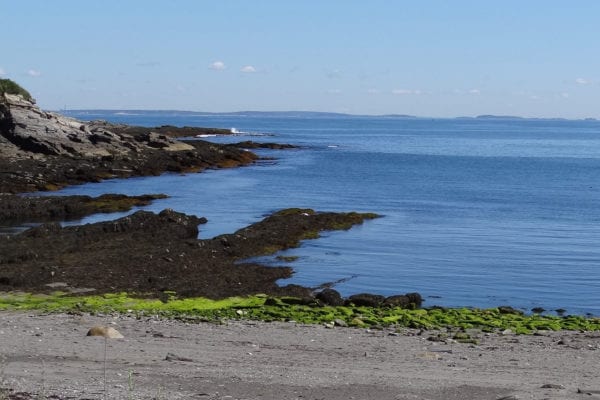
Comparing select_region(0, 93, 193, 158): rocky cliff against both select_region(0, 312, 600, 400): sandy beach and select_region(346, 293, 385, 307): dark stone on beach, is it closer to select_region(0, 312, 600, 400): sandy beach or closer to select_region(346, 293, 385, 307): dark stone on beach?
select_region(346, 293, 385, 307): dark stone on beach

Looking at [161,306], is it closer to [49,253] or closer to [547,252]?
[49,253]

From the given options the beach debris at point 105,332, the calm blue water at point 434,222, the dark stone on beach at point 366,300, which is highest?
the beach debris at point 105,332

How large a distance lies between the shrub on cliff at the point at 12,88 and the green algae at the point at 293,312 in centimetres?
5795

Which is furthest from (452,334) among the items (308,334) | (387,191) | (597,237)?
(387,191)

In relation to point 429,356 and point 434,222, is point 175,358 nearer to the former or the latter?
point 429,356

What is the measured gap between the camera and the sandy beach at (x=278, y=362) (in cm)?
1322

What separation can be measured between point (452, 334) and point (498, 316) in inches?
146

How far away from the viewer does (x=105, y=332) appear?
18078 mm

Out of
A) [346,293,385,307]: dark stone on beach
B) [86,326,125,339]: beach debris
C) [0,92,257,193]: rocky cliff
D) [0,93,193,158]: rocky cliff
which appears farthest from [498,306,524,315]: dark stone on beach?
[0,93,193,158]: rocky cliff

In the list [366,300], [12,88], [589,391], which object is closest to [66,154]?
[12,88]

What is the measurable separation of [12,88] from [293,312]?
63.5 metres

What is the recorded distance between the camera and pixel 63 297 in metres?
24.5

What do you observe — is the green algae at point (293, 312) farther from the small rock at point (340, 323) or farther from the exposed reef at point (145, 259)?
the exposed reef at point (145, 259)

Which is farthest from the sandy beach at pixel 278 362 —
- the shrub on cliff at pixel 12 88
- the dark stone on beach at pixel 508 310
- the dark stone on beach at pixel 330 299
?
the shrub on cliff at pixel 12 88
